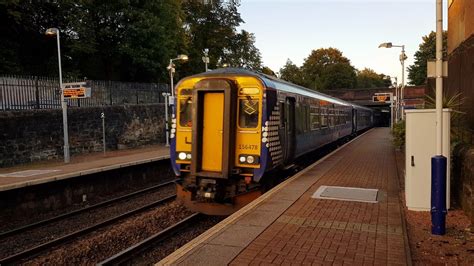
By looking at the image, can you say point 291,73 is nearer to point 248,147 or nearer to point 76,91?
point 76,91

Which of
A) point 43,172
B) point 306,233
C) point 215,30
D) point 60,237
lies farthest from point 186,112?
point 215,30

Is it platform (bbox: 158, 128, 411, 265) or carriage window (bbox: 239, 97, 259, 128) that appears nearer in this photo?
platform (bbox: 158, 128, 411, 265)

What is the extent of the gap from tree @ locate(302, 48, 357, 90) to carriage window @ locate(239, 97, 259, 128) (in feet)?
257

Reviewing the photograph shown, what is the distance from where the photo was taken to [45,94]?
19.8 meters

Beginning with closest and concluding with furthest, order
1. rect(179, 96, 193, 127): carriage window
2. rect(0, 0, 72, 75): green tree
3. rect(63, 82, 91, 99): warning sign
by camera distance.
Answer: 1. rect(179, 96, 193, 127): carriage window
2. rect(63, 82, 91, 99): warning sign
3. rect(0, 0, 72, 75): green tree

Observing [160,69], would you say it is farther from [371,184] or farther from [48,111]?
[371,184]

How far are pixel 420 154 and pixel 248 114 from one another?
3.53 m

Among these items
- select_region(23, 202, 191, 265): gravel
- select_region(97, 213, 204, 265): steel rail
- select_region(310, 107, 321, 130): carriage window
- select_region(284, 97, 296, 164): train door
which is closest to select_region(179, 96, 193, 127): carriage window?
select_region(97, 213, 204, 265): steel rail

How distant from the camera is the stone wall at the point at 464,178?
683cm

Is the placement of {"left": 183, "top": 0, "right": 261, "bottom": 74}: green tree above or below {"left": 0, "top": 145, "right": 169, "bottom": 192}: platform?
above

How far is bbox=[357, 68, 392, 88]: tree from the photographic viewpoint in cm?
11118

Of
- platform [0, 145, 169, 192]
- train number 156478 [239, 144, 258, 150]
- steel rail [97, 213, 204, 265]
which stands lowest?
steel rail [97, 213, 204, 265]

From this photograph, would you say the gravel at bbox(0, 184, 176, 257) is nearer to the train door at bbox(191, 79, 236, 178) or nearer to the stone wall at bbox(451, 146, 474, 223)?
the train door at bbox(191, 79, 236, 178)

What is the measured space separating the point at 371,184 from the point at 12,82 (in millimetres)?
15402
